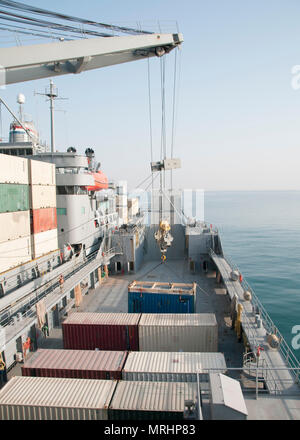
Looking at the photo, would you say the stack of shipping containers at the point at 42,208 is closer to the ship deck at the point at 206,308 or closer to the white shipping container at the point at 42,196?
the white shipping container at the point at 42,196

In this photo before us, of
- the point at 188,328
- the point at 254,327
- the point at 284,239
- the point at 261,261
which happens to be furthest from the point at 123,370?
the point at 284,239

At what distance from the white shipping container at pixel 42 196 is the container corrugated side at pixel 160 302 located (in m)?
8.61

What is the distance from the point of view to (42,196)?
1980 cm

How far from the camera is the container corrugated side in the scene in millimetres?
15320

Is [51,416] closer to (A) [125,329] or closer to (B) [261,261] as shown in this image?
(A) [125,329]

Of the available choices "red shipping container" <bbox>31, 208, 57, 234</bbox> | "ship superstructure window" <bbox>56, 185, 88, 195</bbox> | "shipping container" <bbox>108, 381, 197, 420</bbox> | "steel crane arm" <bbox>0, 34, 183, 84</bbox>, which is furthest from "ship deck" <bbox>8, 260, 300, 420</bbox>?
"steel crane arm" <bbox>0, 34, 183, 84</bbox>

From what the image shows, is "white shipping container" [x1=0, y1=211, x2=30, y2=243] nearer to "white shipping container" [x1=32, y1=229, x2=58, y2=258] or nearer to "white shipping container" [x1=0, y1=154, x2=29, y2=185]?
"white shipping container" [x1=32, y1=229, x2=58, y2=258]

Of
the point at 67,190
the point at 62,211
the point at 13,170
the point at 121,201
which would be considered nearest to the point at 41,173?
the point at 13,170

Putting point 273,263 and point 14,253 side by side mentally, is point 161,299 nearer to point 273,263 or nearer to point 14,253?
point 14,253

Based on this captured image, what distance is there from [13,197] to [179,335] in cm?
1173

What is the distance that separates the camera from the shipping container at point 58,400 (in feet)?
27.2

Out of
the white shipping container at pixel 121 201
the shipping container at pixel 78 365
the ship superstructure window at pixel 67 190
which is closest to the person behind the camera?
the shipping container at pixel 78 365

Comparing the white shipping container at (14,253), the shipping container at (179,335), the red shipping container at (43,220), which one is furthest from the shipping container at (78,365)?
the red shipping container at (43,220)
